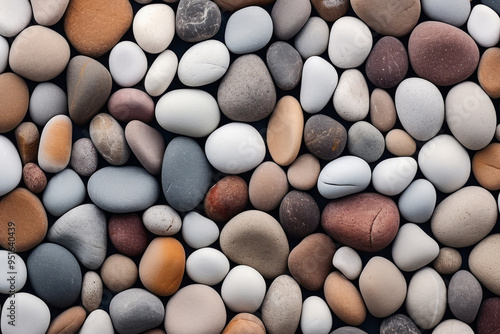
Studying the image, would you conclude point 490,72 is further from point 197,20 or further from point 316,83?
point 197,20

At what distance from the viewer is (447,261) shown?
717mm

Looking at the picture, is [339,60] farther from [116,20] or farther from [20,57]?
[20,57]

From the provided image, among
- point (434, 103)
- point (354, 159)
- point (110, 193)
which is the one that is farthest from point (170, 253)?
point (434, 103)

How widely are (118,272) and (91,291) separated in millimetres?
43

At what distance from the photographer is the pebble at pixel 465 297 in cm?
70

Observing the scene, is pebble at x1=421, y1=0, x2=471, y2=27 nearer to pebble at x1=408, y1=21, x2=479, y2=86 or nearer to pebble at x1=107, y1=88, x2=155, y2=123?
pebble at x1=408, y1=21, x2=479, y2=86

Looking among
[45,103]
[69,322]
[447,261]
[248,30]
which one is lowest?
[69,322]

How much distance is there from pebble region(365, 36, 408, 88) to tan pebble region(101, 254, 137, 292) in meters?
0.41

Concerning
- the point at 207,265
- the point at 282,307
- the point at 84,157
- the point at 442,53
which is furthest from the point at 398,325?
the point at 84,157

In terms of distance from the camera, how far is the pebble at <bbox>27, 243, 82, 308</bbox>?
0.70 meters

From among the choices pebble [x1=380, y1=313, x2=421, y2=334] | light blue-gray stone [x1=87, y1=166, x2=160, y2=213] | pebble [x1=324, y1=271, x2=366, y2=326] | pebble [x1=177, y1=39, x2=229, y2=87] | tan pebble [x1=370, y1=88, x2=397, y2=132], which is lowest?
pebble [x1=380, y1=313, x2=421, y2=334]

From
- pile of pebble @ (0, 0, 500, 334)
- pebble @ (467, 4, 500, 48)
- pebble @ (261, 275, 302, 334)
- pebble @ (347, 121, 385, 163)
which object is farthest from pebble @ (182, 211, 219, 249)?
pebble @ (467, 4, 500, 48)

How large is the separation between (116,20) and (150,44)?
0.06 m

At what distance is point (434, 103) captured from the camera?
71 centimetres
